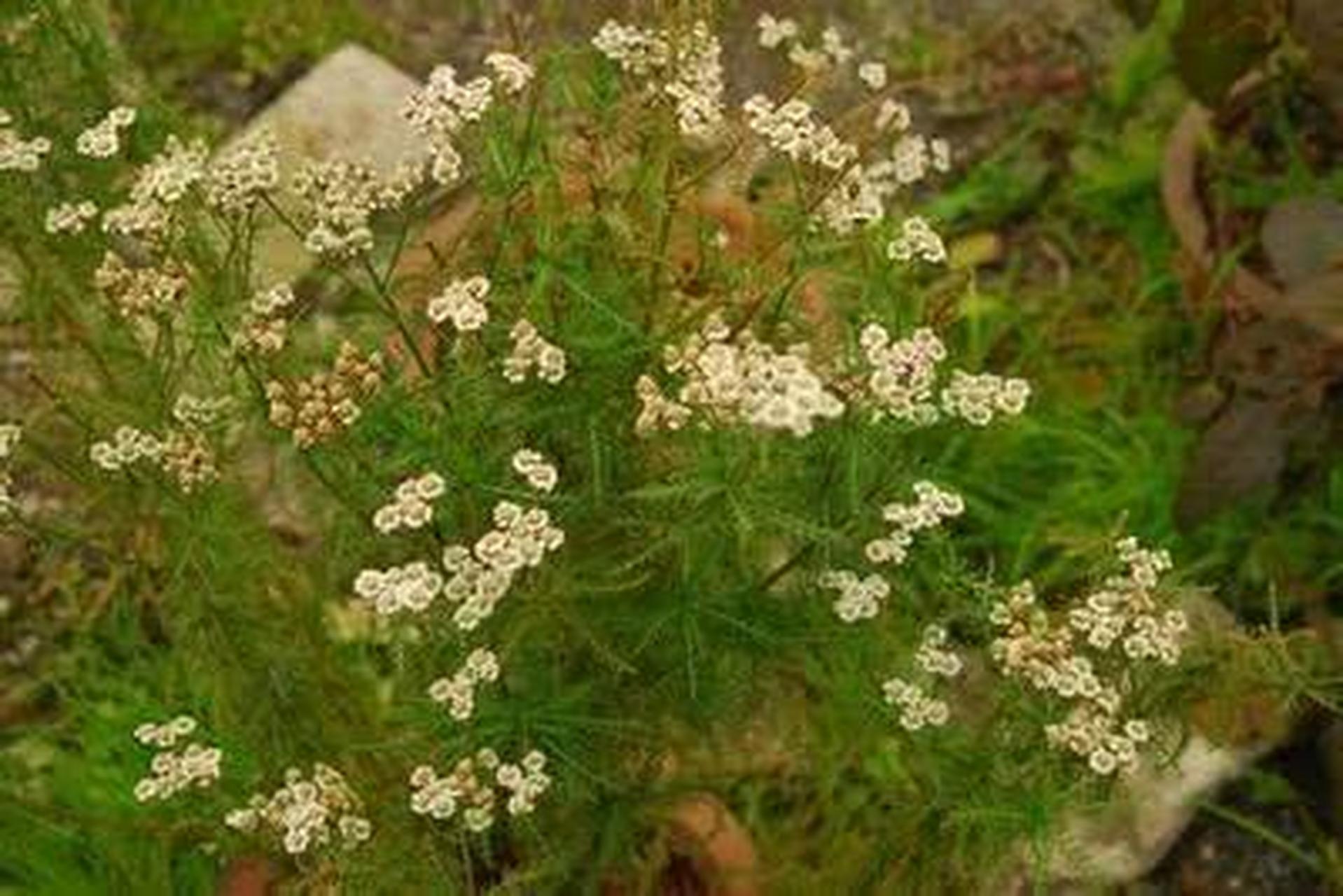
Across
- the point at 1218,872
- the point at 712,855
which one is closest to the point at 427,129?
the point at 712,855

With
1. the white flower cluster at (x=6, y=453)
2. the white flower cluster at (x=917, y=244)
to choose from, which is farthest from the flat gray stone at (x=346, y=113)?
the white flower cluster at (x=917, y=244)

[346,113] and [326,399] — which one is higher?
[326,399]

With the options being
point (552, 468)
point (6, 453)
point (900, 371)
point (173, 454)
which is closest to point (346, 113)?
point (6, 453)

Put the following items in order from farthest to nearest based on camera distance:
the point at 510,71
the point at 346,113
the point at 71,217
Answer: the point at 346,113, the point at 71,217, the point at 510,71

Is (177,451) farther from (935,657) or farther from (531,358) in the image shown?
(935,657)

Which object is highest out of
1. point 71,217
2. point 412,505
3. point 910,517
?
point 71,217

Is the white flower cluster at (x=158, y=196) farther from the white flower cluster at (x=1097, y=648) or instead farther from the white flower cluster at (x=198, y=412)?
the white flower cluster at (x=1097, y=648)
